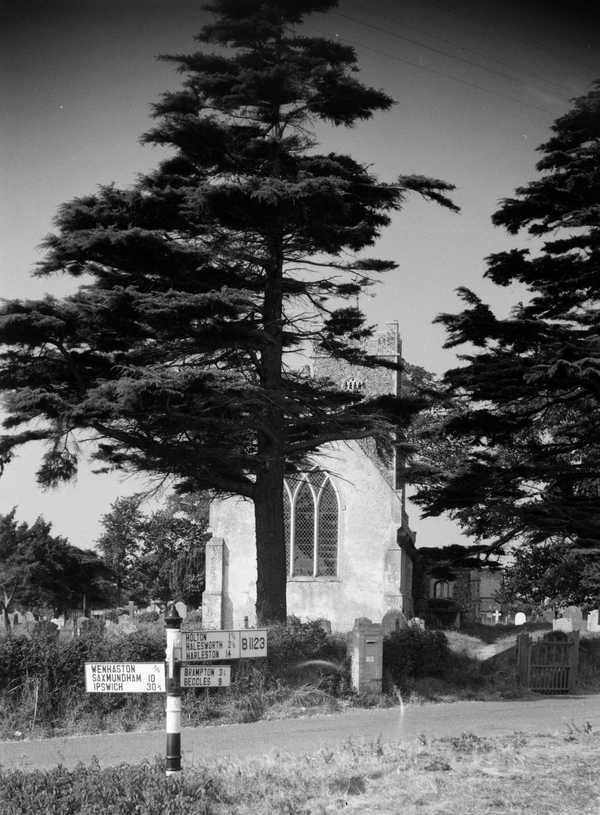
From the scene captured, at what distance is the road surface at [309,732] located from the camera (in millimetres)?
12031

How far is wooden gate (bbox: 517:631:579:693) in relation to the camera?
66.0ft

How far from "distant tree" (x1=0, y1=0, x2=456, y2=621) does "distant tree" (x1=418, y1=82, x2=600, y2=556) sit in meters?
1.74

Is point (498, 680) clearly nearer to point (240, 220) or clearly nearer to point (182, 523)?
point (240, 220)

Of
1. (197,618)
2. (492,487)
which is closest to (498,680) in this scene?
(492,487)

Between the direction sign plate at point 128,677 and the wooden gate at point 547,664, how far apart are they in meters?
11.4

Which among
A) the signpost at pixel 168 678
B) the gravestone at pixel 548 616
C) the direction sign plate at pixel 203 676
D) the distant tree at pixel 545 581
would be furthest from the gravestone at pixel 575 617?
the signpost at pixel 168 678

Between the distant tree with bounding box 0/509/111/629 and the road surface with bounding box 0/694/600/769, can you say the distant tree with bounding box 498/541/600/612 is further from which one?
the distant tree with bounding box 0/509/111/629

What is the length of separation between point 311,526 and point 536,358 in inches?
797

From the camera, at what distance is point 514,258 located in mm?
22203

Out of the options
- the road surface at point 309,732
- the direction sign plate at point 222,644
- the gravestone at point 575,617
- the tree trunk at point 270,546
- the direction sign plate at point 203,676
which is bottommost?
the road surface at point 309,732

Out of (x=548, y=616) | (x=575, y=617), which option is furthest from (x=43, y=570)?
(x=575, y=617)

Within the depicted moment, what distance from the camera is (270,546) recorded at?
20.6 meters

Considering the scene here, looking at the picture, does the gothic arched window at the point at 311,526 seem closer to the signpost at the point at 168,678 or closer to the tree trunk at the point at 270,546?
the tree trunk at the point at 270,546

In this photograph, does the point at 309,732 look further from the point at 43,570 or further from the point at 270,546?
the point at 43,570
